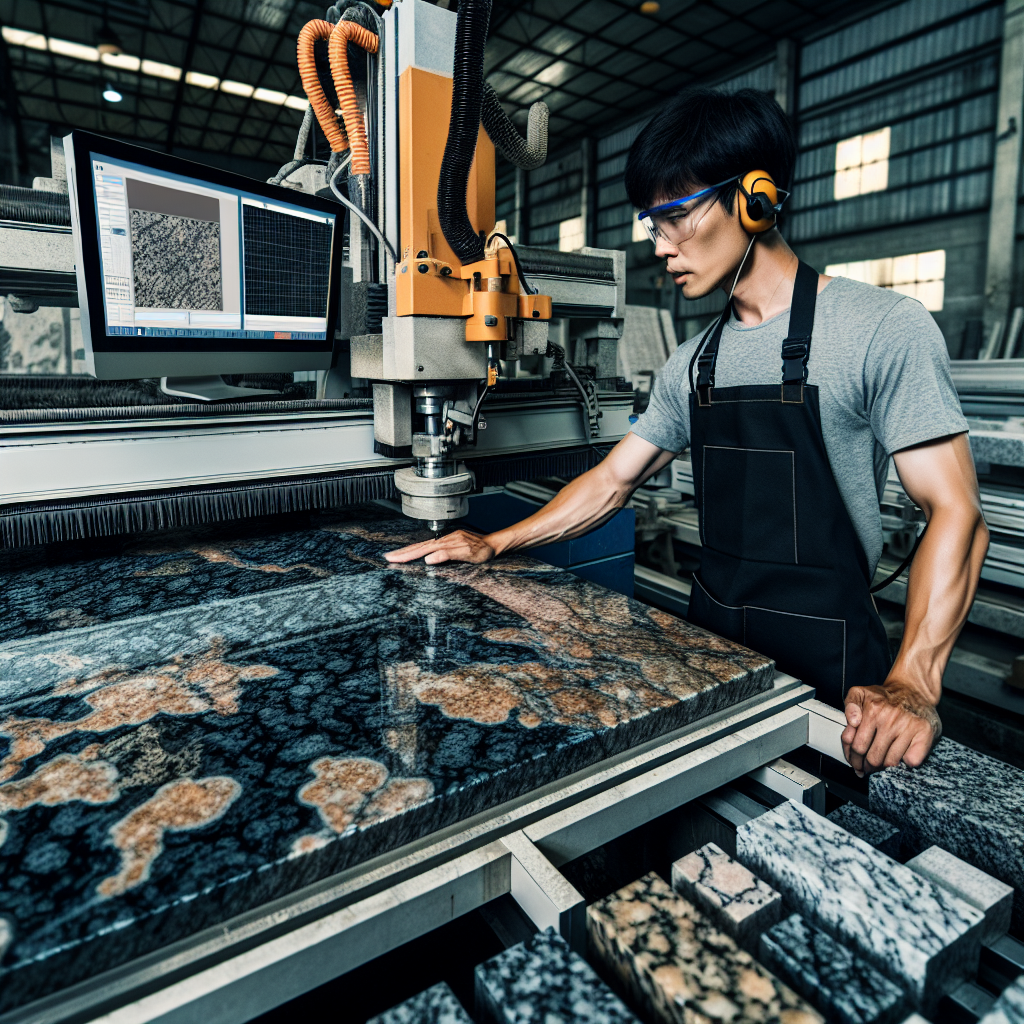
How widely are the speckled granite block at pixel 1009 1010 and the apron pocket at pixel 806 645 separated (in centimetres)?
70

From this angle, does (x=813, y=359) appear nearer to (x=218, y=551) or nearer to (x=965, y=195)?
(x=218, y=551)

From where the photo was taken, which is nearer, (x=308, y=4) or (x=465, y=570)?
(x=465, y=570)

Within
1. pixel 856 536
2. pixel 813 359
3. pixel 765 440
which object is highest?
pixel 813 359

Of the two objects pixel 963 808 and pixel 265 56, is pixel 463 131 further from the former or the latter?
pixel 265 56

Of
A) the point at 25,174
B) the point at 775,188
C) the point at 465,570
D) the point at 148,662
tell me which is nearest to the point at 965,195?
the point at 775,188

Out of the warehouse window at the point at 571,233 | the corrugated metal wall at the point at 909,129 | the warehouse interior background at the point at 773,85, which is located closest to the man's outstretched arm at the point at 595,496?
the warehouse interior background at the point at 773,85

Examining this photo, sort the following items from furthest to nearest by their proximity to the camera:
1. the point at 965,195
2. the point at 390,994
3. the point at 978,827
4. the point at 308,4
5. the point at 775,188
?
the point at 308,4 → the point at 965,195 → the point at 775,188 → the point at 390,994 → the point at 978,827

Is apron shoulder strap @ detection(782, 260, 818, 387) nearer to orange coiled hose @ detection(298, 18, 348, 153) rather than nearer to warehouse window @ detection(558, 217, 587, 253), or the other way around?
orange coiled hose @ detection(298, 18, 348, 153)

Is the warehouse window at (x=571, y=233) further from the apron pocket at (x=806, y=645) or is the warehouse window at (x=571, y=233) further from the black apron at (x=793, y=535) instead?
the apron pocket at (x=806, y=645)

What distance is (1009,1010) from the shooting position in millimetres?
357

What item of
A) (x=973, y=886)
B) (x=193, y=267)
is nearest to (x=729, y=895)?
(x=973, y=886)

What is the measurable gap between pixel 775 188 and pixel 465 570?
73 cm

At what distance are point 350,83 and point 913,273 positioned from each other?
313 inches

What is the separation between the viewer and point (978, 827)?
512 millimetres
